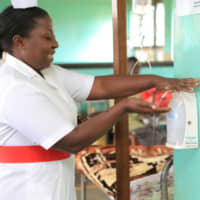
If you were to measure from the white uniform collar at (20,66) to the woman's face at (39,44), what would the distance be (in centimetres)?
2

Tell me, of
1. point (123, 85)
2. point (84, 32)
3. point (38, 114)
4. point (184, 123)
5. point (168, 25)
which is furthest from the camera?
point (168, 25)

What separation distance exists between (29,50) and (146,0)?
975 millimetres

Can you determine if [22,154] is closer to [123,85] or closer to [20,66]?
[20,66]

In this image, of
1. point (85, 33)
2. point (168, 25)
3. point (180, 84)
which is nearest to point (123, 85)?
point (180, 84)

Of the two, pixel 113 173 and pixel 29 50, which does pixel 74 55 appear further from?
pixel 29 50

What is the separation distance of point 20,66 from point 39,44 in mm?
96

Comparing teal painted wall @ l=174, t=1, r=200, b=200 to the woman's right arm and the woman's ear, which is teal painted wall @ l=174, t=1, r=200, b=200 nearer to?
the woman's right arm

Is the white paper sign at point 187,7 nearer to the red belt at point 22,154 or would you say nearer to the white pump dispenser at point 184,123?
the white pump dispenser at point 184,123

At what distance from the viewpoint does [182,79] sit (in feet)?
3.60

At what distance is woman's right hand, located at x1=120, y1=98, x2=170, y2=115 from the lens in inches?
37.3

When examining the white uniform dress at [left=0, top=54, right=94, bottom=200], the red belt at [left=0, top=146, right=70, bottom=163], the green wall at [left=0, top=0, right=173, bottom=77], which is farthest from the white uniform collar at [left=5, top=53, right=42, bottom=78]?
the green wall at [left=0, top=0, right=173, bottom=77]

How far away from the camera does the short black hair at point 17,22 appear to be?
1.06 m

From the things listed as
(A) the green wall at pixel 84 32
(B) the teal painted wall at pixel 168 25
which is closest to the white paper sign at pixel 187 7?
(A) the green wall at pixel 84 32

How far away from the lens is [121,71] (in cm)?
133
